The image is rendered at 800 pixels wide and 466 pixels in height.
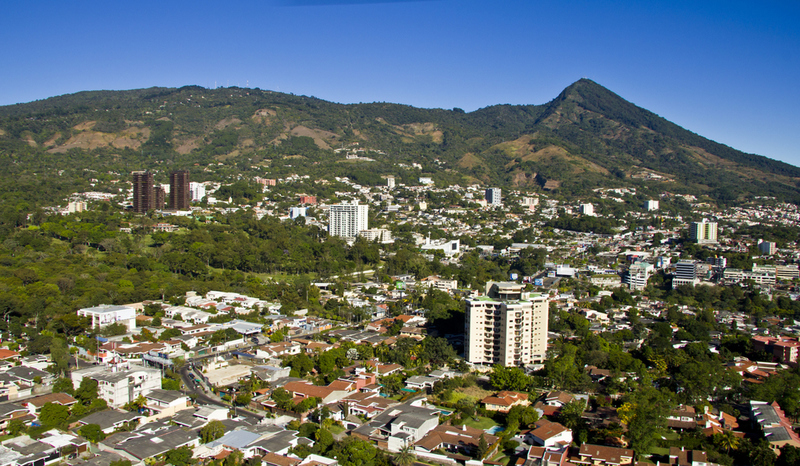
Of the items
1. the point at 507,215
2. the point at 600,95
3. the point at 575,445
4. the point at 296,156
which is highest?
the point at 600,95

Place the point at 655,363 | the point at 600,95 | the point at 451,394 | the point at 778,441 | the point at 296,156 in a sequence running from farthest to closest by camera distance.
Answer: the point at 600,95 → the point at 296,156 → the point at 655,363 → the point at 451,394 → the point at 778,441

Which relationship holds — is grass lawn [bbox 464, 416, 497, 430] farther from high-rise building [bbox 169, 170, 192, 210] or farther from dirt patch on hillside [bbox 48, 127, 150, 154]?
dirt patch on hillside [bbox 48, 127, 150, 154]

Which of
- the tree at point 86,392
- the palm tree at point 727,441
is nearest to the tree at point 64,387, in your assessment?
the tree at point 86,392

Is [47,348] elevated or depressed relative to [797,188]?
depressed

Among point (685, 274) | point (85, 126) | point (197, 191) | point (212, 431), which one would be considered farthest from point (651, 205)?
point (85, 126)

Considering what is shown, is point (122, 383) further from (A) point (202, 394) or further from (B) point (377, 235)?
(B) point (377, 235)

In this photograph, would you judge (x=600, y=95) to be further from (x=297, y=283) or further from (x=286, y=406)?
(x=286, y=406)

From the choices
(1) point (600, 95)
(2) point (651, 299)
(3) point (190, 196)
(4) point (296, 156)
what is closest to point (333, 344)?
(2) point (651, 299)
